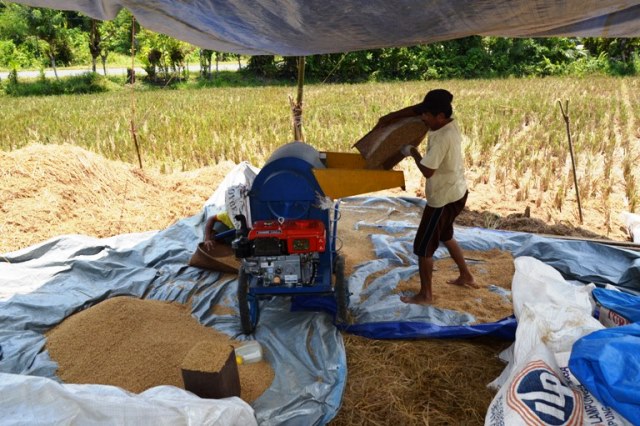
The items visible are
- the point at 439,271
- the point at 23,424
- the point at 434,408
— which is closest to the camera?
the point at 23,424

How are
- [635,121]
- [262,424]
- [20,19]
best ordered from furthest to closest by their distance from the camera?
1. [20,19]
2. [635,121]
3. [262,424]

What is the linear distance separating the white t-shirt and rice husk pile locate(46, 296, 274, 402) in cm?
161

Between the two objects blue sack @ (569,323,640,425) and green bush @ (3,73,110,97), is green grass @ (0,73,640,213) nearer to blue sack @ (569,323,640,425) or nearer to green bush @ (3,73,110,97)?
blue sack @ (569,323,640,425)

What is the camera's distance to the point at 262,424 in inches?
93.5

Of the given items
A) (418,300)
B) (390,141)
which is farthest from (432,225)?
(390,141)

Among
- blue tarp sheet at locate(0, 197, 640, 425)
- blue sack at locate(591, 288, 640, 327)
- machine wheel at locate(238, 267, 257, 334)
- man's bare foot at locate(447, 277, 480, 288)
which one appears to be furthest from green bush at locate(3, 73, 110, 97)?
blue sack at locate(591, 288, 640, 327)

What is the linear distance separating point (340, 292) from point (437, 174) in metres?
1.05

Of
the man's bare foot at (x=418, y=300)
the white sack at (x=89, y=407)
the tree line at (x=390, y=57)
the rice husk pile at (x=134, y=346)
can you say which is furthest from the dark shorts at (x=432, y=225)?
the tree line at (x=390, y=57)

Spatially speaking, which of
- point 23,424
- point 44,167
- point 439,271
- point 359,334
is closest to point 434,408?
point 359,334

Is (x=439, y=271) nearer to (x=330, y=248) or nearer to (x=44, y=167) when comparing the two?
(x=330, y=248)

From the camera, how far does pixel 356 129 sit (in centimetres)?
937

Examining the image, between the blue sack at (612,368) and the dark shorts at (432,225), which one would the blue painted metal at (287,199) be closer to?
the dark shorts at (432,225)

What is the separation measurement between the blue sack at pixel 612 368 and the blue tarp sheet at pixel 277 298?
4.25 feet

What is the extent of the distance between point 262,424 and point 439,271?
2.25 m
